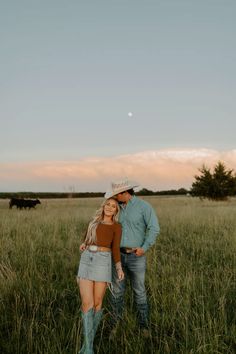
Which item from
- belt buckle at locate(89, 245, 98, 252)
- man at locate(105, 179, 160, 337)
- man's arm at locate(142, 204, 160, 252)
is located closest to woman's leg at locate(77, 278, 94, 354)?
belt buckle at locate(89, 245, 98, 252)

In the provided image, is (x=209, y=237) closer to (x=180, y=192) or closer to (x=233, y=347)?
(x=233, y=347)

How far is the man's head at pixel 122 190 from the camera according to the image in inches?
192

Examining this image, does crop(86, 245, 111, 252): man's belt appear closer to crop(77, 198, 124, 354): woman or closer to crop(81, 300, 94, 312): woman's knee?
crop(77, 198, 124, 354): woman

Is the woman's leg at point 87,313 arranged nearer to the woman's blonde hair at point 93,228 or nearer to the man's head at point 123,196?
the woman's blonde hair at point 93,228

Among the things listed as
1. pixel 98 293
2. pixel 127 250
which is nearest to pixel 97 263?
pixel 98 293

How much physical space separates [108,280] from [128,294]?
1.89 metres

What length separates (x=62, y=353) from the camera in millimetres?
4340

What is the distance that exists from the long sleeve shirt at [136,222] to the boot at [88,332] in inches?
42.1

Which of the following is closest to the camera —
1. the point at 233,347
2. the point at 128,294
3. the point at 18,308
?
the point at 233,347

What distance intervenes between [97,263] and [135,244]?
0.86m

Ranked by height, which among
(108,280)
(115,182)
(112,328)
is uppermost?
(115,182)

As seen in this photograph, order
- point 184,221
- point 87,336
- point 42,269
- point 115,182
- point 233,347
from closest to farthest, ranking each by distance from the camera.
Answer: point 87,336
point 233,347
point 115,182
point 42,269
point 184,221

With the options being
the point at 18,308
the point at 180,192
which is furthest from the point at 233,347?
the point at 180,192

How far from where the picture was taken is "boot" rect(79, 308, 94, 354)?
417 cm
